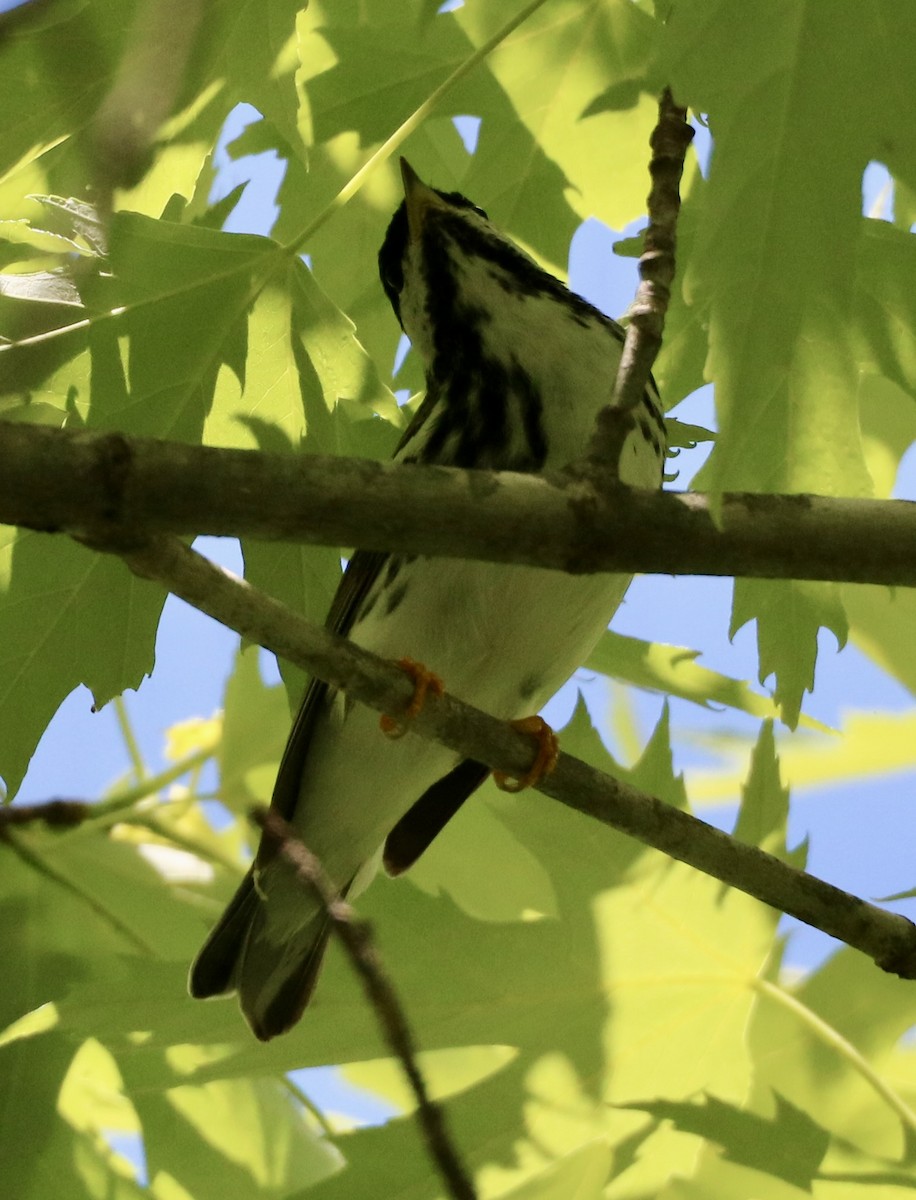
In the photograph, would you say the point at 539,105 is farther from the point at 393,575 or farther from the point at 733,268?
the point at 733,268

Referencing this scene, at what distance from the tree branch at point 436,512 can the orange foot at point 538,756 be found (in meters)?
0.55

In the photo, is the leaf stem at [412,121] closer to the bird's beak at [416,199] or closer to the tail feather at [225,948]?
the bird's beak at [416,199]

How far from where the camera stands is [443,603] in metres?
2.46

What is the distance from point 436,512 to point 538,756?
70 cm

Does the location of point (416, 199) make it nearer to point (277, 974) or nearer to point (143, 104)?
point (277, 974)

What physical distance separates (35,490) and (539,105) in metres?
1.43

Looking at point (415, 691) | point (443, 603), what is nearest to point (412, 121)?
point (443, 603)

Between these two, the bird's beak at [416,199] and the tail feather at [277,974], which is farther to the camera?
the bird's beak at [416,199]

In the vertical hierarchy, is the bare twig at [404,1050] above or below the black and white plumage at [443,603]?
below

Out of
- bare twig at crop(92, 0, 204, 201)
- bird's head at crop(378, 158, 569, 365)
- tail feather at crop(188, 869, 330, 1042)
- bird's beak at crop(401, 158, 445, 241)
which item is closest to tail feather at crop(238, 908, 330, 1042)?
tail feather at crop(188, 869, 330, 1042)

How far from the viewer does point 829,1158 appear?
6.93ft

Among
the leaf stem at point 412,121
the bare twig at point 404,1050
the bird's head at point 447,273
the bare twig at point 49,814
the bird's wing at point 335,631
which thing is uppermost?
the bird's head at point 447,273

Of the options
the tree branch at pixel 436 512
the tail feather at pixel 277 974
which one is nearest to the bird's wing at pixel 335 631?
the tail feather at pixel 277 974

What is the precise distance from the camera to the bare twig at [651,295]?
1513 mm
